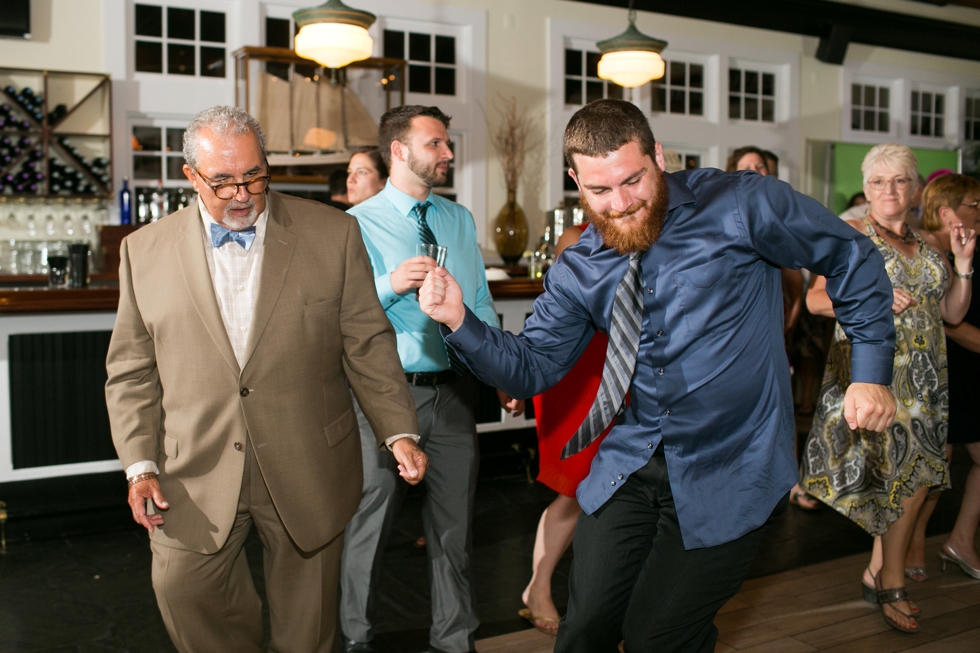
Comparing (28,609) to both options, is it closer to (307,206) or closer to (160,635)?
(160,635)

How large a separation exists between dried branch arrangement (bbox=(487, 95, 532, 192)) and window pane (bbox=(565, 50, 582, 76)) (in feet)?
2.43

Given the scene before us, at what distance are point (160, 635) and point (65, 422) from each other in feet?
5.00

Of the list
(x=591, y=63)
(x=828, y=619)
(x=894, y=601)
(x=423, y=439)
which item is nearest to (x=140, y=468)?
(x=423, y=439)

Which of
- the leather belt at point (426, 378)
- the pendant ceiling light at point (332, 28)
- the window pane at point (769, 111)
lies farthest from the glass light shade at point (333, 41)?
the window pane at point (769, 111)

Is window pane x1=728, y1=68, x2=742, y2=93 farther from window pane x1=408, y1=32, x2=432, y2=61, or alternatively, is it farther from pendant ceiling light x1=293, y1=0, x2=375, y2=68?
pendant ceiling light x1=293, y1=0, x2=375, y2=68

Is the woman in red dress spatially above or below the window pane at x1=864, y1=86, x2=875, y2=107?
below

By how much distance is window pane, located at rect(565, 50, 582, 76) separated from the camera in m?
8.45

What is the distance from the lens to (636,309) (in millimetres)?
2047

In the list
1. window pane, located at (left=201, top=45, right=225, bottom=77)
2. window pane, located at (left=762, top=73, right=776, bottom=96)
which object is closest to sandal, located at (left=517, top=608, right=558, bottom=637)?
window pane, located at (left=201, top=45, right=225, bottom=77)

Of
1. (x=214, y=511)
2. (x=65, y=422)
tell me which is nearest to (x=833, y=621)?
(x=214, y=511)

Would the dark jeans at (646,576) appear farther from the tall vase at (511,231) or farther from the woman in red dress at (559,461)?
the tall vase at (511,231)

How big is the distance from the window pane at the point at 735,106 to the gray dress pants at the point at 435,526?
24.2ft

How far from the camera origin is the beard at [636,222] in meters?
1.98

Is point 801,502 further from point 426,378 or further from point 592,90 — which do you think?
point 592,90
